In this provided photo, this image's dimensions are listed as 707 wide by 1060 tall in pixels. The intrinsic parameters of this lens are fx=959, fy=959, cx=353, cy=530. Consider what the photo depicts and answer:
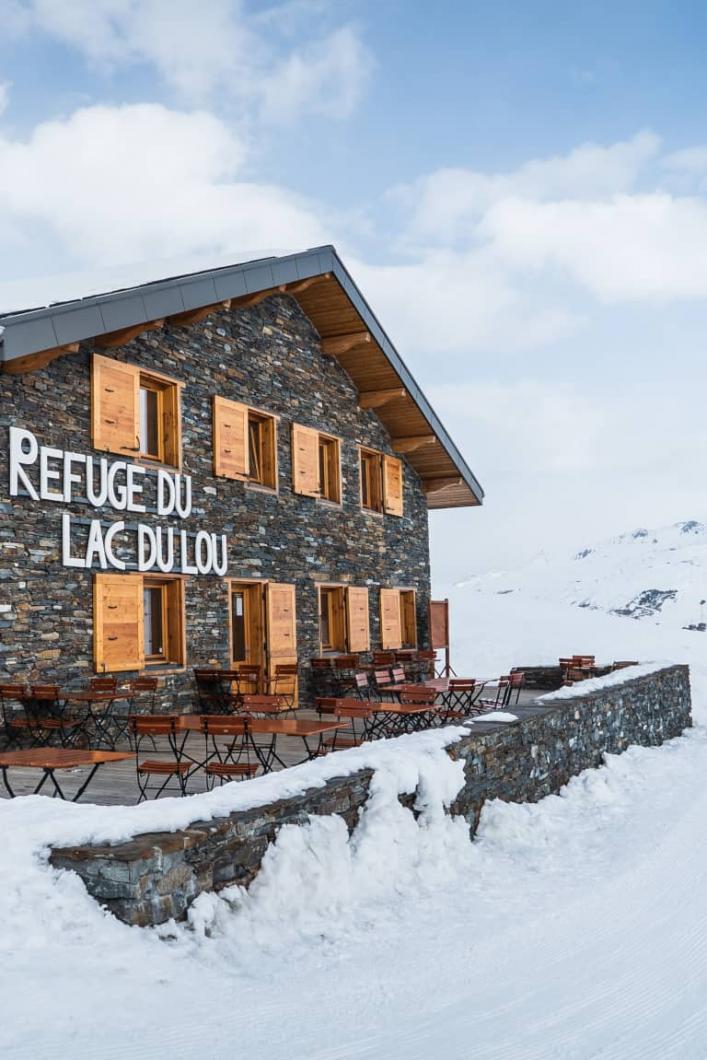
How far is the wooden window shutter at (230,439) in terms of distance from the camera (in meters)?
13.0

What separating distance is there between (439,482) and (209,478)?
7.36 meters

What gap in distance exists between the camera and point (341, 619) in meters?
15.9

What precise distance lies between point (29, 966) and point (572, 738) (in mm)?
7331

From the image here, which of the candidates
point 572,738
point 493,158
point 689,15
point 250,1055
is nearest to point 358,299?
point 493,158

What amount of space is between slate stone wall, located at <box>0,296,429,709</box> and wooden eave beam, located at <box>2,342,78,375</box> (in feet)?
0.30

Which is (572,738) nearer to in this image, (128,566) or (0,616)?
(128,566)

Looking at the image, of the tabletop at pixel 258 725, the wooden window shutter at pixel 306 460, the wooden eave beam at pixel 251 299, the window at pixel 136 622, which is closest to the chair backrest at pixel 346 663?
the wooden window shutter at pixel 306 460

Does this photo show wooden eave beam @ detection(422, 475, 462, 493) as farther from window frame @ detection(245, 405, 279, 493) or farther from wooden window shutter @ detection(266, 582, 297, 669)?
wooden window shutter @ detection(266, 582, 297, 669)

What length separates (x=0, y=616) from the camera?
31.8 ft

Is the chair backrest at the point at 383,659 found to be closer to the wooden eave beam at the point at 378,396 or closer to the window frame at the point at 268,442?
the window frame at the point at 268,442

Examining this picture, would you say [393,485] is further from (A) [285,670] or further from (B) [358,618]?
(A) [285,670]

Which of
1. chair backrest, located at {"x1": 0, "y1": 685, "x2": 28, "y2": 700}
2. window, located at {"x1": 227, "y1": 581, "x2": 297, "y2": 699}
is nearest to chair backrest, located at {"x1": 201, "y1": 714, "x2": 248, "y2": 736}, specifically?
chair backrest, located at {"x1": 0, "y1": 685, "x2": 28, "y2": 700}

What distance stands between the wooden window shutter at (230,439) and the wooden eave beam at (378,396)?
12.2ft

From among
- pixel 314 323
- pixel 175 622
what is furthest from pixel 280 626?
pixel 314 323
